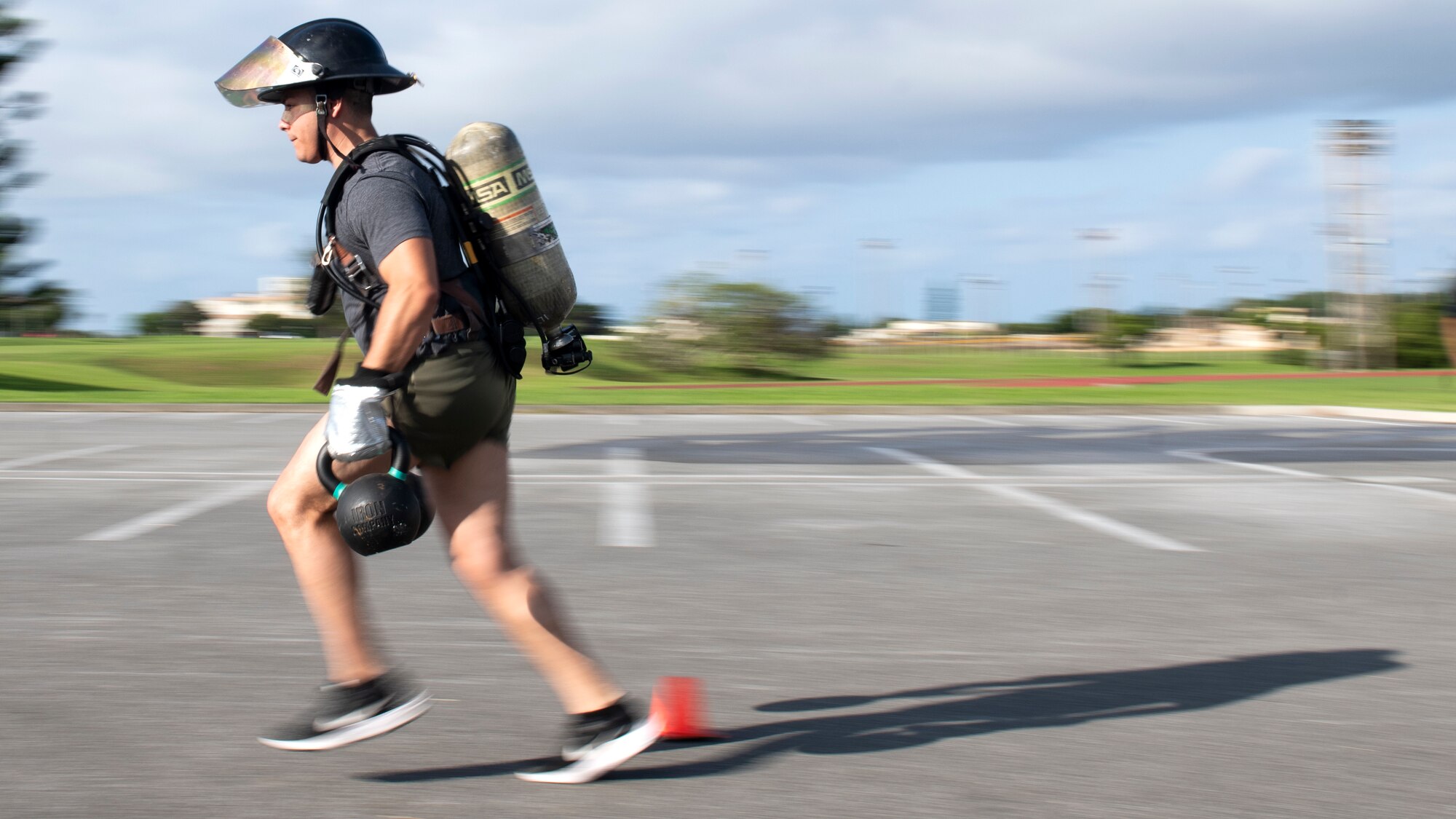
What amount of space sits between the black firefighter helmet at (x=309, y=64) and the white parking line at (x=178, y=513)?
4.63 m

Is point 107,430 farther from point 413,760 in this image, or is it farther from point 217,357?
point 217,357

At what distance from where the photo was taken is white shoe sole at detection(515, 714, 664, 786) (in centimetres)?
337

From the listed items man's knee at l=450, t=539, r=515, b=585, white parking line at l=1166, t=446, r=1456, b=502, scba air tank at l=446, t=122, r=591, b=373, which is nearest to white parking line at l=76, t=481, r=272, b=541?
man's knee at l=450, t=539, r=515, b=585

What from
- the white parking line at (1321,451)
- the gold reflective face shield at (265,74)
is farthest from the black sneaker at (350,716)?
the white parking line at (1321,451)

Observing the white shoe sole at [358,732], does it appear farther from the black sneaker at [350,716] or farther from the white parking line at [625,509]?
the white parking line at [625,509]

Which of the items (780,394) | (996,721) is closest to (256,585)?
(996,721)

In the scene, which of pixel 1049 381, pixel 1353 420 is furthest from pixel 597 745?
pixel 1049 381

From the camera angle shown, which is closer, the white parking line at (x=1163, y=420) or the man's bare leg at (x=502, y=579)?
the man's bare leg at (x=502, y=579)

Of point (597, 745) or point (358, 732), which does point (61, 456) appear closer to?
point (358, 732)

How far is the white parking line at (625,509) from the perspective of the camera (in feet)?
24.7

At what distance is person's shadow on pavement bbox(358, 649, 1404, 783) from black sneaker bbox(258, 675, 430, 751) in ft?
0.43

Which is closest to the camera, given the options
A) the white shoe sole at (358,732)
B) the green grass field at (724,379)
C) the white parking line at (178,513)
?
the white shoe sole at (358,732)

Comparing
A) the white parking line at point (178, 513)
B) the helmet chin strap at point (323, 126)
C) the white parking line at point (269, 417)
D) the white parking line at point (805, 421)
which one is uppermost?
the helmet chin strap at point (323, 126)

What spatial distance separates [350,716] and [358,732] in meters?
0.05
